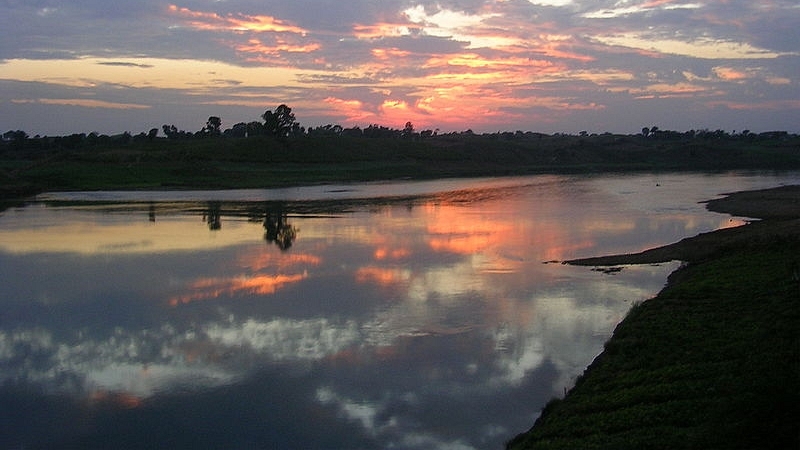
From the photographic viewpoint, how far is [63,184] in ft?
292

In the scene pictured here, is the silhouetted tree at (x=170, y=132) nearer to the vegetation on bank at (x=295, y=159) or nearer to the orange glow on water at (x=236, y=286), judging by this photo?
the vegetation on bank at (x=295, y=159)

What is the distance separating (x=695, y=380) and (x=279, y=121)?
437ft

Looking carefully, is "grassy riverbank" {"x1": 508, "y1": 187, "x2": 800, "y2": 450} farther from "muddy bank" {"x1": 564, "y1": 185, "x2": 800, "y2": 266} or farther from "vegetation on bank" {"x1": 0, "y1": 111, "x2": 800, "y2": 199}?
"vegetation on bank" {"x1": 0, "y1": 111, "x2": 800, "y2": 199}

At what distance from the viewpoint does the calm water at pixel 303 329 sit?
46.7 feet

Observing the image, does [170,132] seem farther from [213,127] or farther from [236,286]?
[236,286]

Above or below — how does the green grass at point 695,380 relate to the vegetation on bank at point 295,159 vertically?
below

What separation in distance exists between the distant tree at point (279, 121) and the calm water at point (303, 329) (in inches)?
3799

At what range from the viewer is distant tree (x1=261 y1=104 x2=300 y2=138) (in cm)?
14012

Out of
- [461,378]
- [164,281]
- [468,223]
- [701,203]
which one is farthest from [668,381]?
[701,203]

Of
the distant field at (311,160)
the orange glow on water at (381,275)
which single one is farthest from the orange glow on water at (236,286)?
the distant field at (311,160)

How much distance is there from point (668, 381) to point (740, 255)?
15.2 meters

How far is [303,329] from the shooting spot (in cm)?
2072

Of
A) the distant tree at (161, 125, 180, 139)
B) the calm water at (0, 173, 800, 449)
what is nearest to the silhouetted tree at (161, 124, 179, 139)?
the distant tree at (161, 125, 180, 139)

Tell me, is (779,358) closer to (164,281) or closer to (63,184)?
(164,281)
